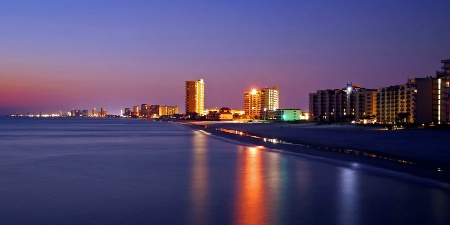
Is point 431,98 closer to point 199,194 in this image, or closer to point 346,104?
point 346,104

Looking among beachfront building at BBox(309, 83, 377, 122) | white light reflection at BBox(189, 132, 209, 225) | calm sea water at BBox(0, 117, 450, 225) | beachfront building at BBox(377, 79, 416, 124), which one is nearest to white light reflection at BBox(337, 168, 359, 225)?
calm sea water at BBox(0, 117, 450, 225)

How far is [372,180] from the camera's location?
57.6ft

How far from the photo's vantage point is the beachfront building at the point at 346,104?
155 m

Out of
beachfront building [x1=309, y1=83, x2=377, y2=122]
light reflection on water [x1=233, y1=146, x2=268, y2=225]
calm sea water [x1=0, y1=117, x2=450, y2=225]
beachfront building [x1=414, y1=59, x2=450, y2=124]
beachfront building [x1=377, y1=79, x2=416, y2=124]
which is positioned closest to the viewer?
light reflection on water [x1=233, y1=146, x2=268, y2=225]

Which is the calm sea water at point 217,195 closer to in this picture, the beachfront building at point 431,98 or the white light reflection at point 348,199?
the white light reflection at point 348,199

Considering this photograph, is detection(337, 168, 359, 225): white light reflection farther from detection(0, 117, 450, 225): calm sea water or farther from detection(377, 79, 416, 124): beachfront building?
detection(377, 79, 416, 124): beachfront building

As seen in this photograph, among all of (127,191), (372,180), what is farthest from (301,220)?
(372,180)

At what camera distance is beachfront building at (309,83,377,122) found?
6107 inches

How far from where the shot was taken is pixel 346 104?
18175cm

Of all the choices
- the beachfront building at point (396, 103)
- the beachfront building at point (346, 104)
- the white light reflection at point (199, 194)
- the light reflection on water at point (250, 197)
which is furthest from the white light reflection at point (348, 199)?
the beachfront building at point (346, 104)

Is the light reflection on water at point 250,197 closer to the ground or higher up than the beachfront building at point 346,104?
closer to the ground

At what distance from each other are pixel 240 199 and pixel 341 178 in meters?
6.31

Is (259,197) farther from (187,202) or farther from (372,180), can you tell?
(372,180)

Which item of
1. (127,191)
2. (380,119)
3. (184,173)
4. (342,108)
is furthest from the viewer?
(342,108)
